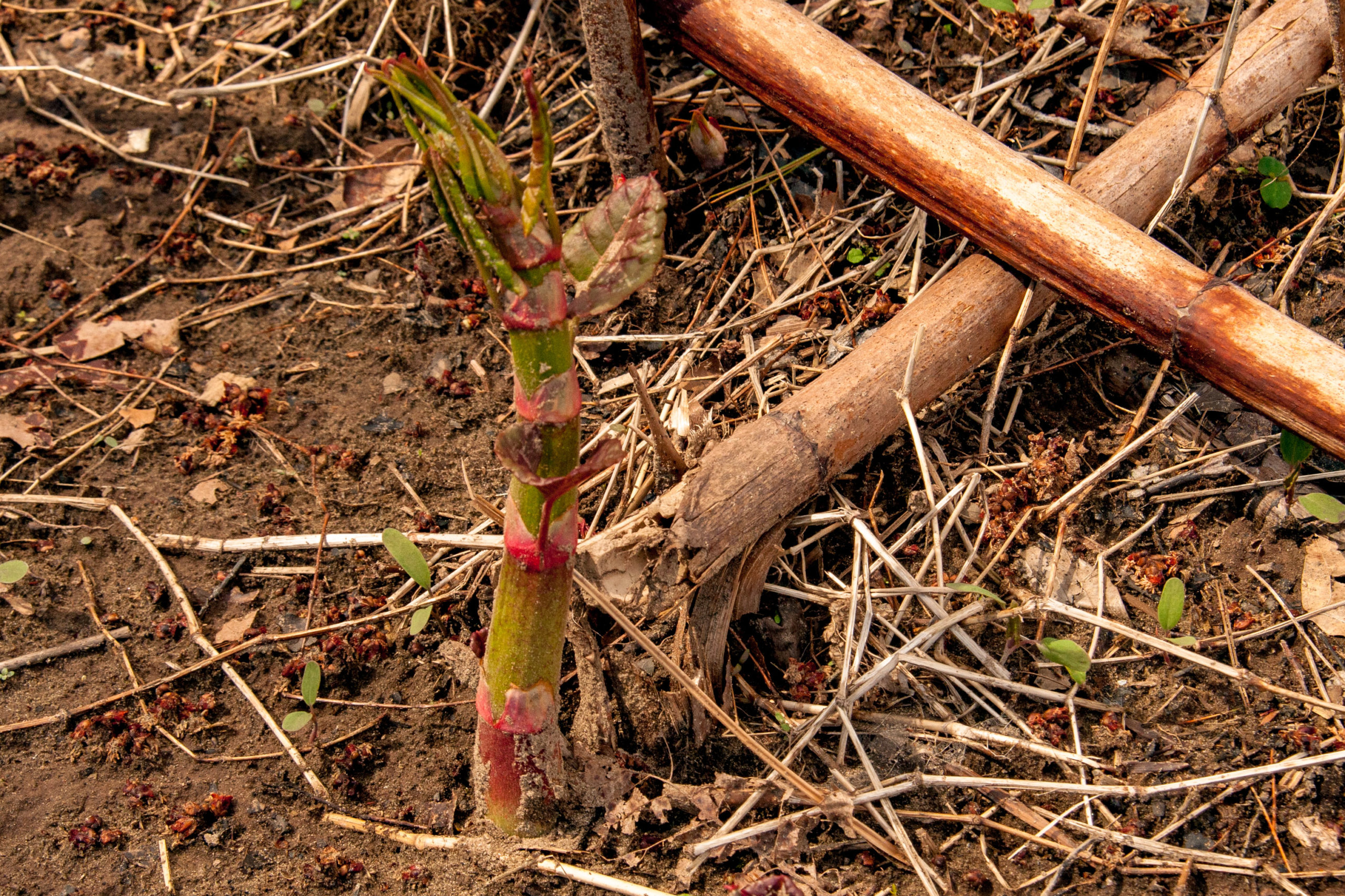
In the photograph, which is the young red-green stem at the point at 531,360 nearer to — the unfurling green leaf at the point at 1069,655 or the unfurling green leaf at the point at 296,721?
the unfurling green leaf at the point at 296,721

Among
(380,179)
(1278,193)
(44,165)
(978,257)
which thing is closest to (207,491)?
(380,179)

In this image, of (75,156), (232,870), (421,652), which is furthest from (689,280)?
(75,156)

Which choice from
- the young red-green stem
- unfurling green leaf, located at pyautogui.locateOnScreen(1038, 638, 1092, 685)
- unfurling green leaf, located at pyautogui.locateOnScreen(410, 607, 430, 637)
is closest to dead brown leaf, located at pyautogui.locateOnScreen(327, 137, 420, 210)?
unfurling green leaf, located at pyautogui.locateOnScreen(410, 607, 430, 637)

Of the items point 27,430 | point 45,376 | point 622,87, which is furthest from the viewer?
point 45,376

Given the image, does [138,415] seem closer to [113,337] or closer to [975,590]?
[113,337]

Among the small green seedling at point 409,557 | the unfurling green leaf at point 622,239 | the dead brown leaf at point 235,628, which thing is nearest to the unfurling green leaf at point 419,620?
the small green seedling at point 409,557

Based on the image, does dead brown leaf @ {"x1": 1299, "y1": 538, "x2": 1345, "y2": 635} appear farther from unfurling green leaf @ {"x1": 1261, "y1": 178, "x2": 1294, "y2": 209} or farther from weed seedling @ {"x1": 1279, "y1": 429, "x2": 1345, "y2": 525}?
unfurling green leaf @ {"x1": 1261, "y1": 178, "x2": 1294, "y2": 209}
